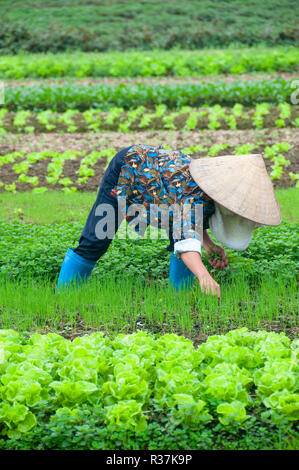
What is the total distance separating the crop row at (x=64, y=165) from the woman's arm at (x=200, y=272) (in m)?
5.42

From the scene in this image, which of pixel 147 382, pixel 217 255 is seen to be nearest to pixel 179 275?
pixel 217 255

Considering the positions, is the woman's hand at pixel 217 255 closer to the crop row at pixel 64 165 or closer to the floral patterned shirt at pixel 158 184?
the floral patterned shirt at pixel 158 184

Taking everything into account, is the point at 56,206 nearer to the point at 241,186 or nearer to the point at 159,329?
the point at 159,329

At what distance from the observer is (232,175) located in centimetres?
384

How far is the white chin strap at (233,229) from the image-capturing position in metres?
4.02

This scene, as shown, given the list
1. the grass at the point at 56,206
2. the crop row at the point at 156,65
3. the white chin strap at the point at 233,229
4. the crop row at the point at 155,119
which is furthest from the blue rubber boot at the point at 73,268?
the crop row at the point at 156,65

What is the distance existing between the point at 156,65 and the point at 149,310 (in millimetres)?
12822

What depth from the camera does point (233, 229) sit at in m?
4.04

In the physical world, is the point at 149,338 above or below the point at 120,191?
below
